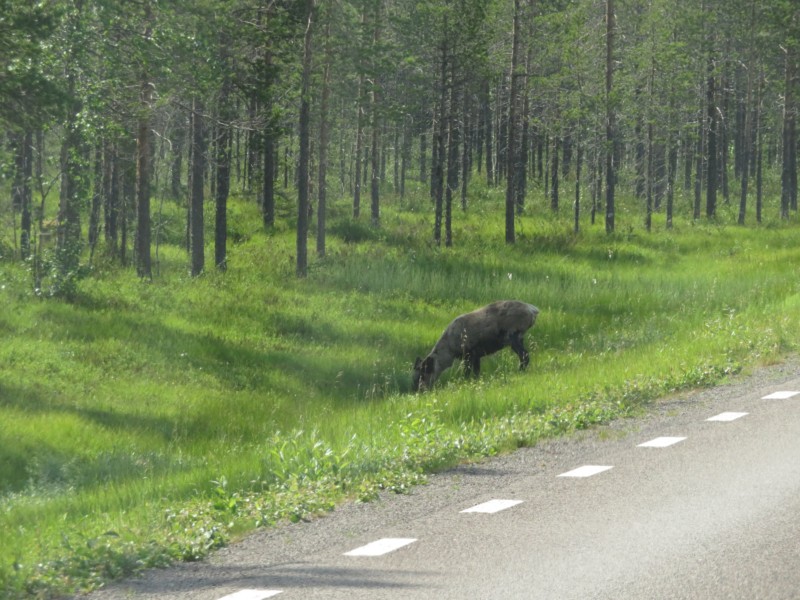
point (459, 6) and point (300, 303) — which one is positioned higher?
point (459, 6)

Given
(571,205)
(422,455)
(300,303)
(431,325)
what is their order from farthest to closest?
1. (571,205)
2. (300,303)
3. (431,325)
4. (422,455)

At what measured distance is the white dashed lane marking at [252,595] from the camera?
5.79 m

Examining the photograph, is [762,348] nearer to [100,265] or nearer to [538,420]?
[538,420]

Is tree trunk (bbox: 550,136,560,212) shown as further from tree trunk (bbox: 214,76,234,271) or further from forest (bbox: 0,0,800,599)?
tree trunk (bbox: 214,76,234,271)

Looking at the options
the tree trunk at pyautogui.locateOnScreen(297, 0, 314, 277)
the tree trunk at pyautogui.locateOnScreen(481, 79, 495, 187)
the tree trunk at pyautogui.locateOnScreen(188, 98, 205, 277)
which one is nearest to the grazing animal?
the tree trunk at pyautogui.locateOnScreen(297, 0, 314, 277)

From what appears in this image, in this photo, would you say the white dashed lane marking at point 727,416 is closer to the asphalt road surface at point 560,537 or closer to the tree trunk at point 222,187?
the asphalt road surface at point 560,537

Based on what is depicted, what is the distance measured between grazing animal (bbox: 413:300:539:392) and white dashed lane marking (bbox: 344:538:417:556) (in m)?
12.1

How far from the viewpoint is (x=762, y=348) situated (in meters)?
15.0

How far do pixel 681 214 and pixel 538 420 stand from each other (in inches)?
2128

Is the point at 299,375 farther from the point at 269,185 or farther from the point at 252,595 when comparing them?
the point at 269,185

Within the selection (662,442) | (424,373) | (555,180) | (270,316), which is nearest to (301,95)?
(270,316)

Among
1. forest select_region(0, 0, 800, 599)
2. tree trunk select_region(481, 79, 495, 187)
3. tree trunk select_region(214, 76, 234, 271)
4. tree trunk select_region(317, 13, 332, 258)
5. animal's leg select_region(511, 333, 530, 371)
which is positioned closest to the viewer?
forest select_region(0, 0, 800, 599)

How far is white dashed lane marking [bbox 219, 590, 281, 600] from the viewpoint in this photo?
579cm

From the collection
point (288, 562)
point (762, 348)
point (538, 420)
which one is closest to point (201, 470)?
point (538, 420)
